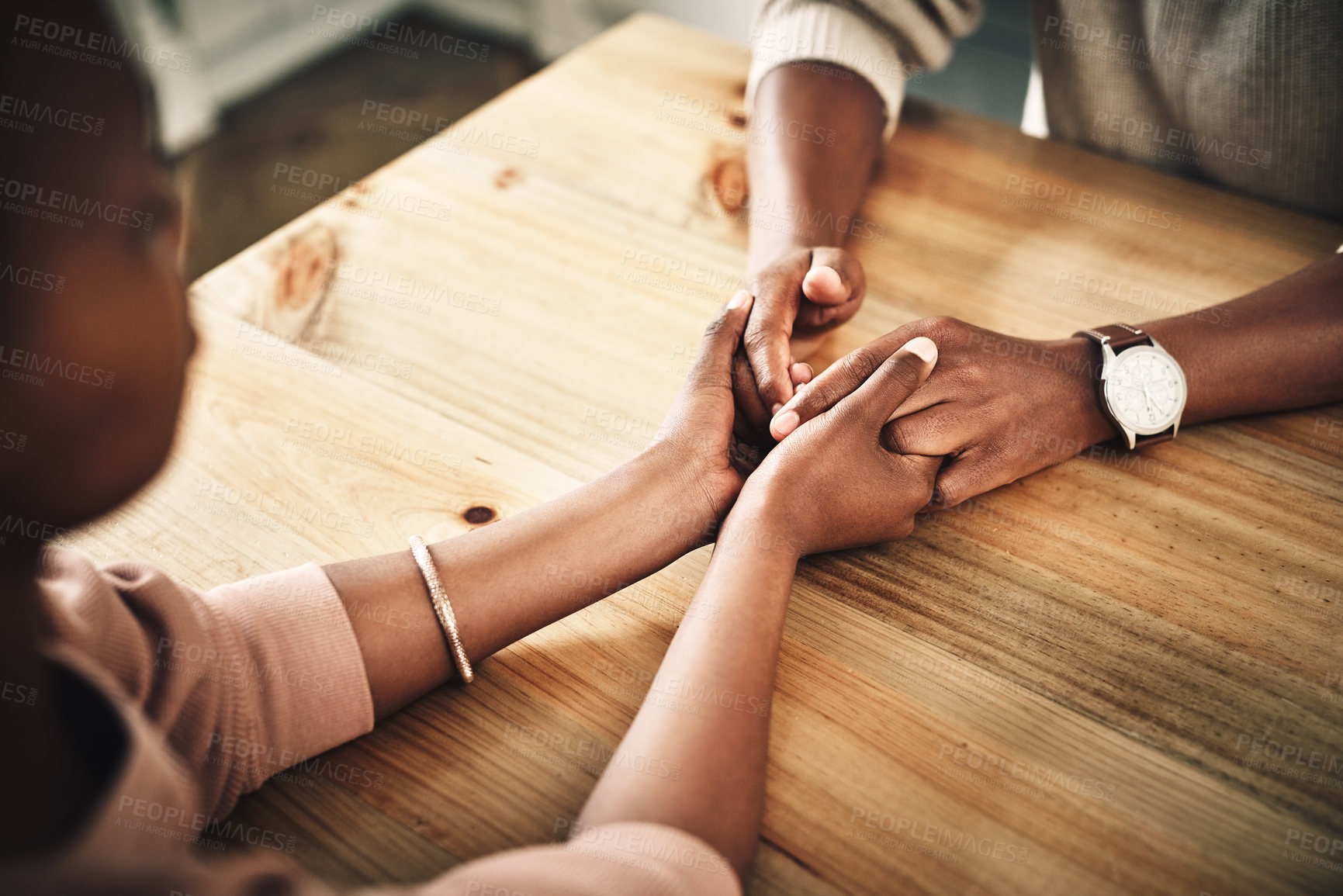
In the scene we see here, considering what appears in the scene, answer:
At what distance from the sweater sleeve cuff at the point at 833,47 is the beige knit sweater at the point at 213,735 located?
94 centimetres

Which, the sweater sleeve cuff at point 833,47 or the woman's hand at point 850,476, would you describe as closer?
the woman's hand at point 850,476

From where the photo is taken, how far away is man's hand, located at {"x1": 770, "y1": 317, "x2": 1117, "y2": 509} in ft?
2.56

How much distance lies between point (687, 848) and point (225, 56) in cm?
360

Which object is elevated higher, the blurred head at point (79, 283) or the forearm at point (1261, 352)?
the blurred head at point (79, 283)

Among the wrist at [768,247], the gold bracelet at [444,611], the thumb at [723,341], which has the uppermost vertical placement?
the wrist at [768,247]

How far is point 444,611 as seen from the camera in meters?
0.64

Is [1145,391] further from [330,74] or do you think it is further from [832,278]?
[330,74]

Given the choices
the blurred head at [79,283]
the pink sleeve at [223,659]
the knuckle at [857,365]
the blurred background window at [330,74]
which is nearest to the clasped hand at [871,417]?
the knuckle at [857,365]

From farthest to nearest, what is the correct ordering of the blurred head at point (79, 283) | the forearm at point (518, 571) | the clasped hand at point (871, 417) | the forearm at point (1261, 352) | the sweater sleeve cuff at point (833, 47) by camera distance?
the sweater sleeve cuff at point (833, 47)
the forearm at point (1261, 352)
the clasped hand at point (871, 417)
the forearm at point (518, 571)
the blurred head at point (79, 283)

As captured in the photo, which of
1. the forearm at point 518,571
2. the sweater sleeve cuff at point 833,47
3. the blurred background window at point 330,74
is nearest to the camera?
the forearm at point 518,571

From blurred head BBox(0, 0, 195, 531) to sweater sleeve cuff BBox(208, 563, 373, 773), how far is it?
174 millimetres

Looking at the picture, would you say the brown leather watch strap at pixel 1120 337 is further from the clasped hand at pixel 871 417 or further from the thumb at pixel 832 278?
the thumb at pixel 832 278

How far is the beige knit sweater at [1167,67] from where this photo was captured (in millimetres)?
1010

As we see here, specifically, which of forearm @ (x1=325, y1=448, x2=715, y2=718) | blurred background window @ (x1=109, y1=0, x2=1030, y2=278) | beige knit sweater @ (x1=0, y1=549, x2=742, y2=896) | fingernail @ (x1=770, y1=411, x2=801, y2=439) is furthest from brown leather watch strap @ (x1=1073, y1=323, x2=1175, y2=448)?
blurred background window @ (x1=109, y1=0, x2=1030, y2=278)
